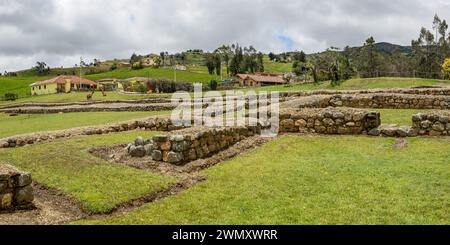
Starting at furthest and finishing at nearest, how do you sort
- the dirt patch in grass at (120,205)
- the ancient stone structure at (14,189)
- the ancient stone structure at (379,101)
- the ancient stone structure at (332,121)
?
the ancient stone structure at (379,101) → the ancient stone structure at (332,121) → the ancient stone structure at (14,189) → the dirt patch in grass at (120,205)

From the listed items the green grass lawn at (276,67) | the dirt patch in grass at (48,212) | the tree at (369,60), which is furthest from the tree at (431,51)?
the dirt patch in grass at (48,212)

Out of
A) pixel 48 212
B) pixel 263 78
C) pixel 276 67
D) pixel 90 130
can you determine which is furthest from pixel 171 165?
pixel 276 67

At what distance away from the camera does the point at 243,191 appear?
10633 millimetres

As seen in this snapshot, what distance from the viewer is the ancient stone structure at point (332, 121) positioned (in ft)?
60.3

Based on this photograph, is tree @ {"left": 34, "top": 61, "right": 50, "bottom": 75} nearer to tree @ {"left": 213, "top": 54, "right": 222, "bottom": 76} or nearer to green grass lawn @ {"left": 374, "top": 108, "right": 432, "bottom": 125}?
tree @ {"left": 213, "top": 54, "right": 222, "bottom": 76}

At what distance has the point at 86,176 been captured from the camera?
11891 mm

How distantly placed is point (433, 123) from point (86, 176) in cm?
1325

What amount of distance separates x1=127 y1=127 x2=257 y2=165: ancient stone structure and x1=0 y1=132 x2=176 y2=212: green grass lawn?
4.24 feet

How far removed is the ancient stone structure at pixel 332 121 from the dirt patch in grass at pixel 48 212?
1128 cm

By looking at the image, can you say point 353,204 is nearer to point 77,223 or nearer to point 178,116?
point 77,223

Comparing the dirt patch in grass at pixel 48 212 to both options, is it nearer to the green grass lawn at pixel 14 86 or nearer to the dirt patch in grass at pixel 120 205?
the dirt patch in grass at pixel 120 205

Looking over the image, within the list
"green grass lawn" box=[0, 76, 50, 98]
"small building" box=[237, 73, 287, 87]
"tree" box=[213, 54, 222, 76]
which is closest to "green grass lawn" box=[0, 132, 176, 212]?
"small building" box=[237, 73, 287, 87]
